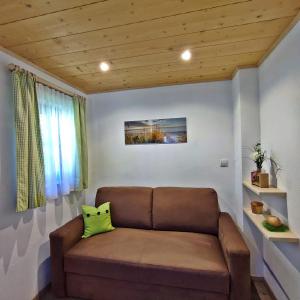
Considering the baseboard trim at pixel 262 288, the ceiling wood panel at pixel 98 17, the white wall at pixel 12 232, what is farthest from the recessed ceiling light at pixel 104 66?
the baseboard trim at pixel 262 288

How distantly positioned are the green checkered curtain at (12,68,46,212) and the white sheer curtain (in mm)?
176

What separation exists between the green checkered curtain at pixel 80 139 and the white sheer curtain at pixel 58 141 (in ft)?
0.13

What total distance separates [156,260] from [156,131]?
1624 millimetres

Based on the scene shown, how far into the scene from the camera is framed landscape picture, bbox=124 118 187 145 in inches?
109

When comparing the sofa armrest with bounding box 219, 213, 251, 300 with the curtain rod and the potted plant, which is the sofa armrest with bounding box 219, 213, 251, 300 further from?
the curtain rod

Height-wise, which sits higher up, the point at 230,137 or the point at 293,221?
the point at 230,137

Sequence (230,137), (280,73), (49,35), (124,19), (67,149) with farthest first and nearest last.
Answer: (230,137) → (67,149) → (280,73) → (49,35) → (124,19)

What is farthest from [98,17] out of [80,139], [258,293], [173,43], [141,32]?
[258,293]

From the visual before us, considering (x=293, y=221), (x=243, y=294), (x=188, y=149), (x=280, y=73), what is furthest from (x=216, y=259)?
(x=280, y=73)

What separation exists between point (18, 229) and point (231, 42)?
2.47 m

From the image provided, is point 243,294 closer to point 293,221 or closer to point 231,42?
point 293,221

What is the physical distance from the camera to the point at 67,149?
2.46 meters

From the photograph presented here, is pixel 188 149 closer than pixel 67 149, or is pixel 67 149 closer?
A: pixel 67 149

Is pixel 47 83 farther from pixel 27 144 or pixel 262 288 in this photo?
pixel 262 288
